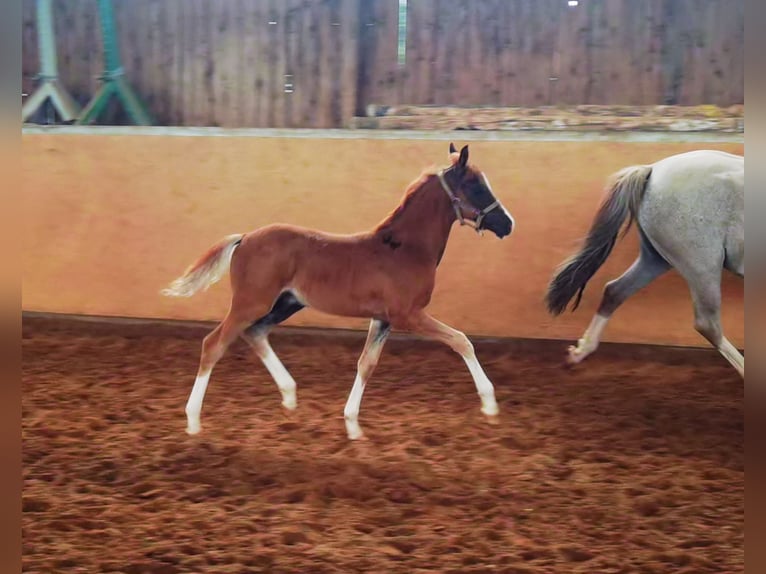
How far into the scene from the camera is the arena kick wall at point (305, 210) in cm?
305

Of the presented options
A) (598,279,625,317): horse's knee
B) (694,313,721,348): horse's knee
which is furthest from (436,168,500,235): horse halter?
(694,313,721,348): horse's knee

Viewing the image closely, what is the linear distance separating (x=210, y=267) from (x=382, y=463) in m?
0.96

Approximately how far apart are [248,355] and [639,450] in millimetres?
1490

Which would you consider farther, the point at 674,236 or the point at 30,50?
the point at 30,50

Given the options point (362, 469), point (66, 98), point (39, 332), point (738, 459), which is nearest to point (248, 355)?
point (362, 469)

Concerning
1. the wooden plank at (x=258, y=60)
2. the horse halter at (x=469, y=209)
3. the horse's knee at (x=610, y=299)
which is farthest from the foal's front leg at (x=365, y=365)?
the wooden plank at (x=258, y=60)

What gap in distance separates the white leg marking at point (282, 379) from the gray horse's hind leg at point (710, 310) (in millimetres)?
1545

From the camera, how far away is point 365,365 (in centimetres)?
286

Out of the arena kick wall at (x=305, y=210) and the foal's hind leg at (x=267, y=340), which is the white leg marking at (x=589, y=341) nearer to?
the arena kick wall at (x=305, y=210)

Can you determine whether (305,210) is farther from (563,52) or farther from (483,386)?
(563,52)

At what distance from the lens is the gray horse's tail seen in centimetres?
300

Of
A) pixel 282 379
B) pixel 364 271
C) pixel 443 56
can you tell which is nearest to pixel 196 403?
pixel 282 379

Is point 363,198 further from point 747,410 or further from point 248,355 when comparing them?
point 747,410

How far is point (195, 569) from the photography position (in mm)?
2445
